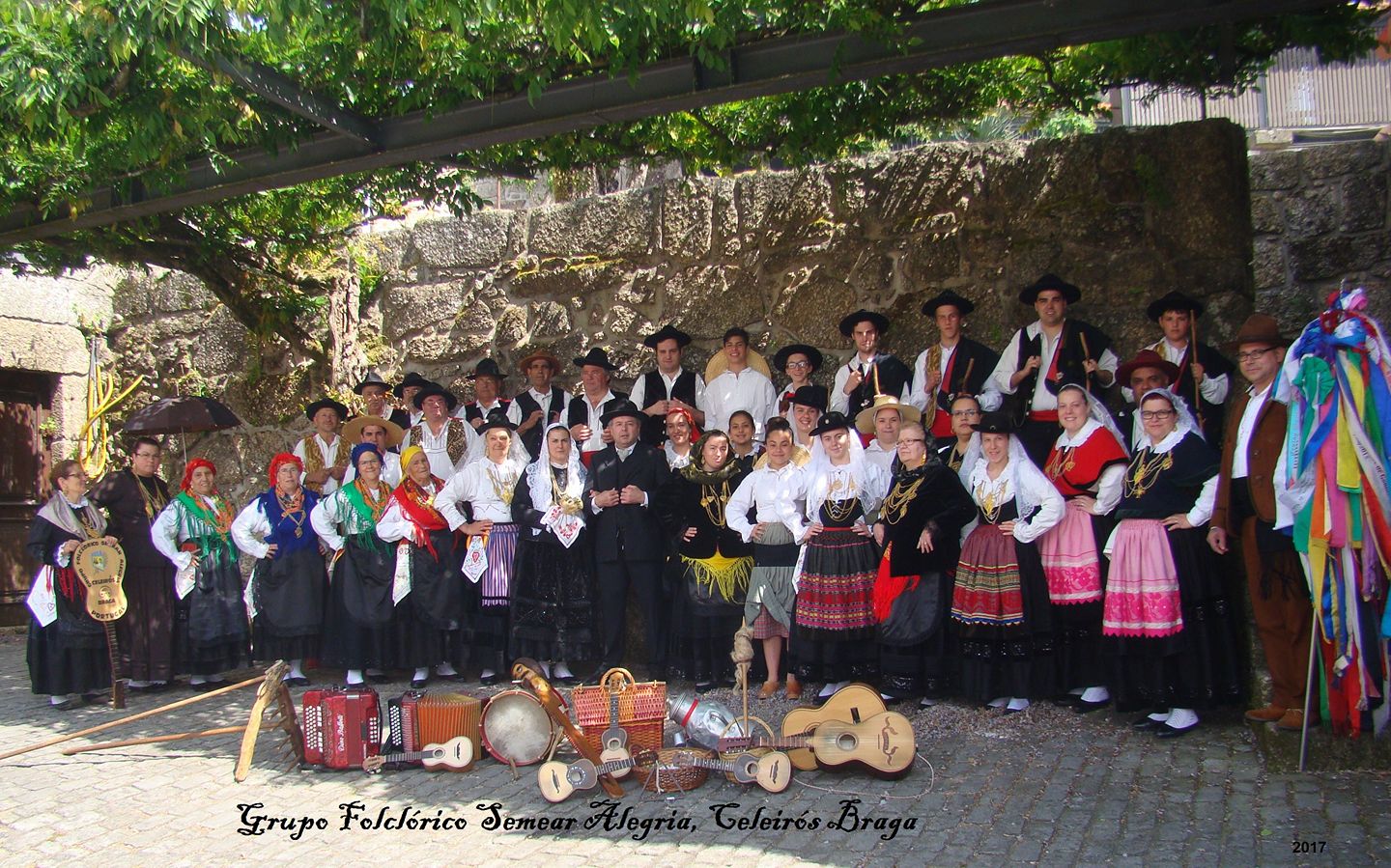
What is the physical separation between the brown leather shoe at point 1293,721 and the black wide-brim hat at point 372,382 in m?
6.04

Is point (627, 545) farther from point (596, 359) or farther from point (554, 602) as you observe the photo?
point (596, 359)

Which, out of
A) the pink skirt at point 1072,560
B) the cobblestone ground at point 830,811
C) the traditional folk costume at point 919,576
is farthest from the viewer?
the traditional folk costume at point 919,576

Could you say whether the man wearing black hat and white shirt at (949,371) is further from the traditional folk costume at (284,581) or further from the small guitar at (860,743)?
the traditional folk costume at (284,581)

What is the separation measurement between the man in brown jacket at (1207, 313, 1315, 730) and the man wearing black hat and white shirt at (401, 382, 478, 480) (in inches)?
185

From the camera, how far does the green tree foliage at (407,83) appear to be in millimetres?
4312

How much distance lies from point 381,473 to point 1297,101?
8221mm

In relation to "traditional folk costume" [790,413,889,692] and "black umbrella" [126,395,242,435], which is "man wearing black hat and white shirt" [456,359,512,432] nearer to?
"black umbrella" [126,395,242,435]

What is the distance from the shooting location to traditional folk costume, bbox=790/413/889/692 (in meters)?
5.72

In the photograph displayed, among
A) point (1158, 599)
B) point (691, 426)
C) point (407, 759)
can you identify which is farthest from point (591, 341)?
point (1158, 599)

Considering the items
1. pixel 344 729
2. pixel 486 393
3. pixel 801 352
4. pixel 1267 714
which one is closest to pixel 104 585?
pixel 486 393

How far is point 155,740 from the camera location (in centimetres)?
579

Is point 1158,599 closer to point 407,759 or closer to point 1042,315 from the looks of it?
point 1042,315

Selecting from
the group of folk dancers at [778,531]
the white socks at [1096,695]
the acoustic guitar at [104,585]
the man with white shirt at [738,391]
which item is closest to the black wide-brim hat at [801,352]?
the group of folk dancers at [778,531]

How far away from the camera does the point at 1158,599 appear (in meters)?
5.05
